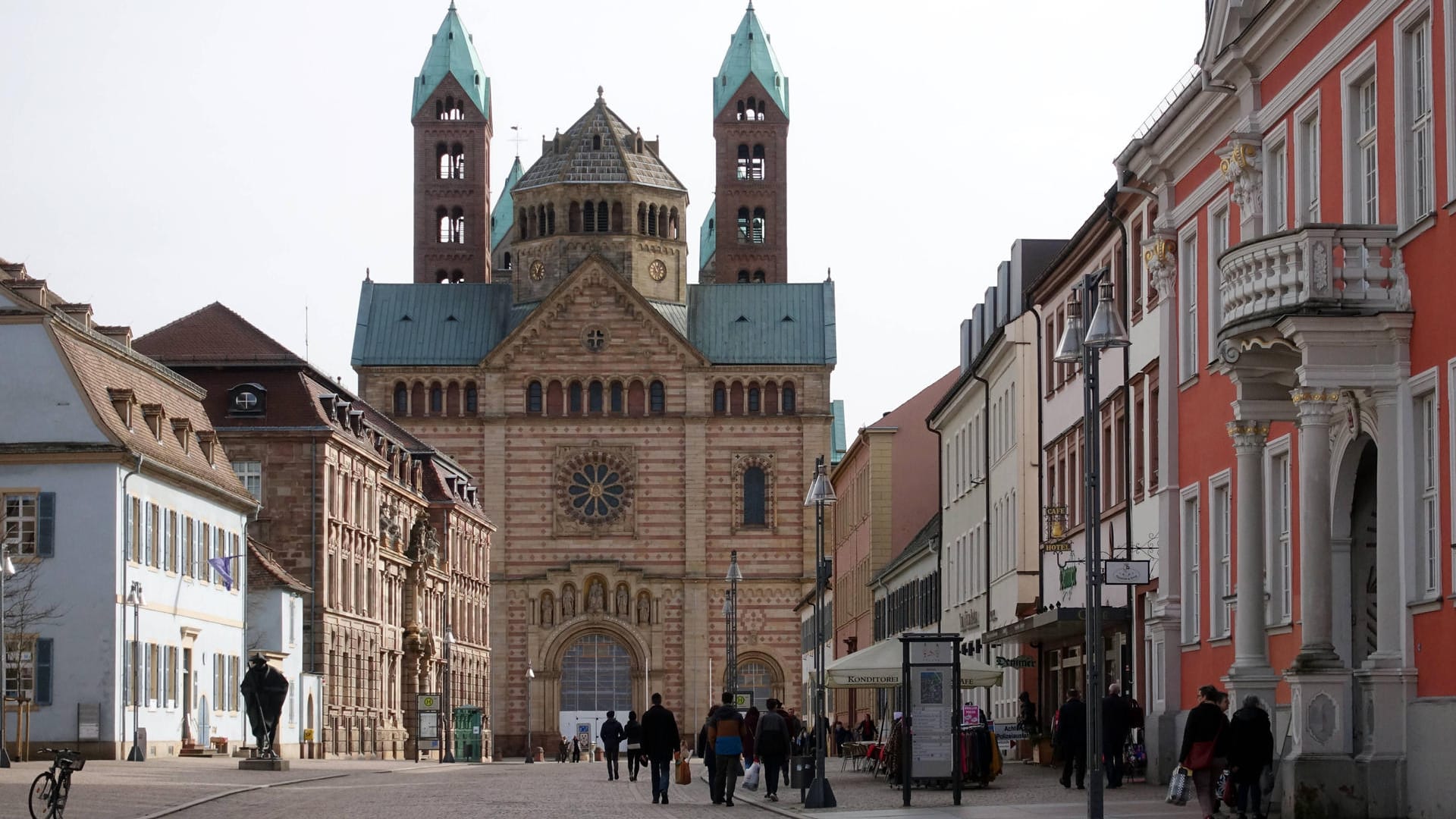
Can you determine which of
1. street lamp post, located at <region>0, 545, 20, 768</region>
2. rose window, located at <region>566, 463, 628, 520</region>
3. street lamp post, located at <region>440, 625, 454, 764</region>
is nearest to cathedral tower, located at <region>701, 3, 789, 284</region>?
rose window, located at <region>566, 463, 628, 520</region>

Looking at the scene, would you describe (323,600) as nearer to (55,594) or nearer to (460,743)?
(460,743)

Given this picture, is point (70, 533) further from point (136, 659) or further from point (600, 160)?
point (600, 160)

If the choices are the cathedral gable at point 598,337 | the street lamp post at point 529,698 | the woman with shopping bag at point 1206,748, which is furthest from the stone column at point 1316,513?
the cathedral gable at point 598,337

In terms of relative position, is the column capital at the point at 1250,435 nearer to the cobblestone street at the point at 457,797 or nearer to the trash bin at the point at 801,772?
the cobblestone street at the point at 457,797

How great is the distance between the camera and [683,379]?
378 ft

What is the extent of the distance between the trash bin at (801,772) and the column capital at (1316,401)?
12943 millimetres

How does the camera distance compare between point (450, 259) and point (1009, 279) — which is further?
point (450, 259)

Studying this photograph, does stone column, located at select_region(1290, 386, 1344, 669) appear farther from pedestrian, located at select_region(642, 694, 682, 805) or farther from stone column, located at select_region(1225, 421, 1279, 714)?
pedestrian, located at select_region(642, 694, 682, 805)

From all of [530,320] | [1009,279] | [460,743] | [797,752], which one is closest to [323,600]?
[460,743]

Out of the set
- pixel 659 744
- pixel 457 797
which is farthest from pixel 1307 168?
pixel 457 797

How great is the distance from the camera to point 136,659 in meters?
54.8

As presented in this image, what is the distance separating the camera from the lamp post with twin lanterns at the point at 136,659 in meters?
54.1

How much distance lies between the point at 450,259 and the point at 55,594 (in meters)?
79.0

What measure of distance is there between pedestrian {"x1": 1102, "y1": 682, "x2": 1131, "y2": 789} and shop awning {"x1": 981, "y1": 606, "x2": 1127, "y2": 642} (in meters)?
2.34
